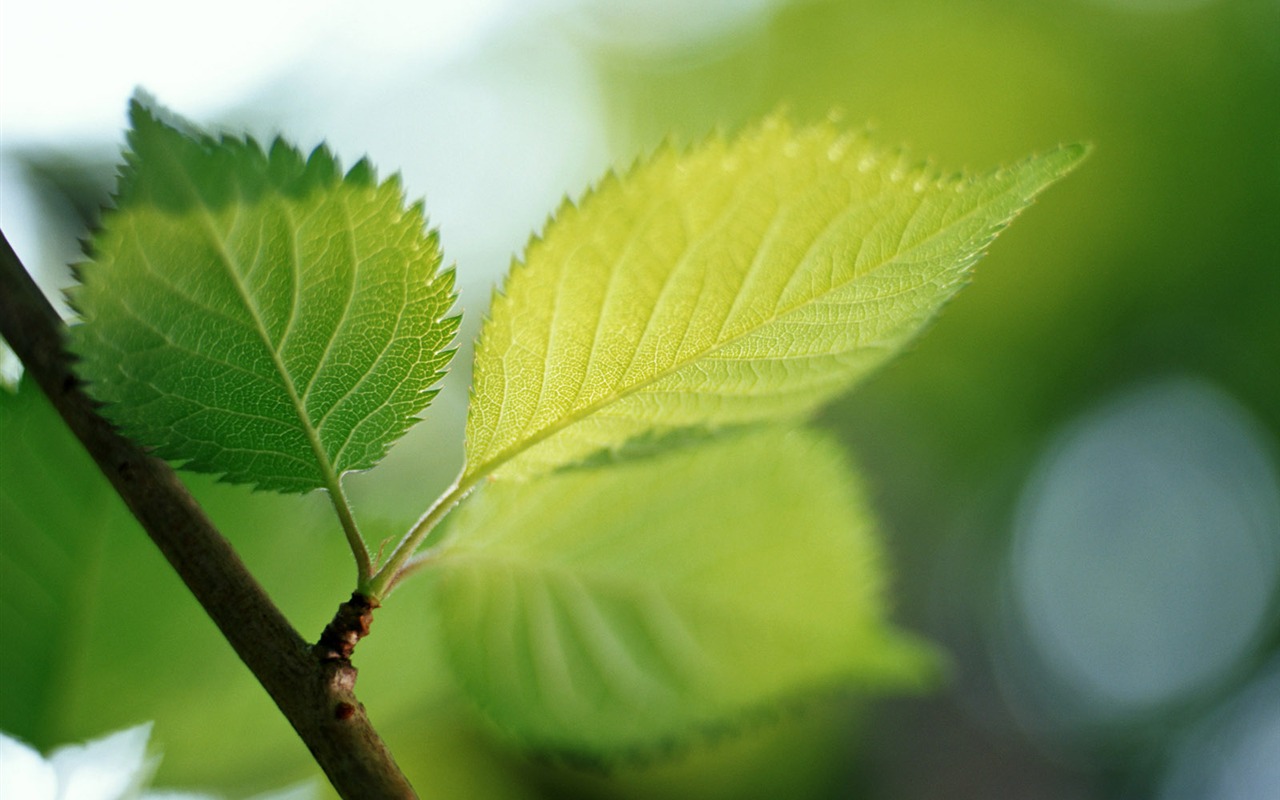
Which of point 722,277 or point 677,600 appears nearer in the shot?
point 722,277

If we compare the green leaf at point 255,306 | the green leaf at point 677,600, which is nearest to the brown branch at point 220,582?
the green leaf at point 255,306

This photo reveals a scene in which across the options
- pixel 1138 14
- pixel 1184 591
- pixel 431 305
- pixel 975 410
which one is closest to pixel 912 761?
pixel 975 410

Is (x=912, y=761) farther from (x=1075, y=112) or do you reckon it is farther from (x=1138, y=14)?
(x=1138, y=14)

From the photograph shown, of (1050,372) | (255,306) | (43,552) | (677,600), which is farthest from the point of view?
(1050,372)

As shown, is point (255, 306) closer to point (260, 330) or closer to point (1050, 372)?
point (260, 330)

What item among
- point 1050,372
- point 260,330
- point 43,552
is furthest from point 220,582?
point 1050,372

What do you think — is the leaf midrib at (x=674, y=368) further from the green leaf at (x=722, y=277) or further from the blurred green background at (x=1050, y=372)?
the blurred green background at (x=1050, y=372)

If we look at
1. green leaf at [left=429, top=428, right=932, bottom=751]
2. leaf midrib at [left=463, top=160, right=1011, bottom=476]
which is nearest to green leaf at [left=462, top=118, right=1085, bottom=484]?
leaf midrib at [left=463, top=160, right=1011, bottom=476]
